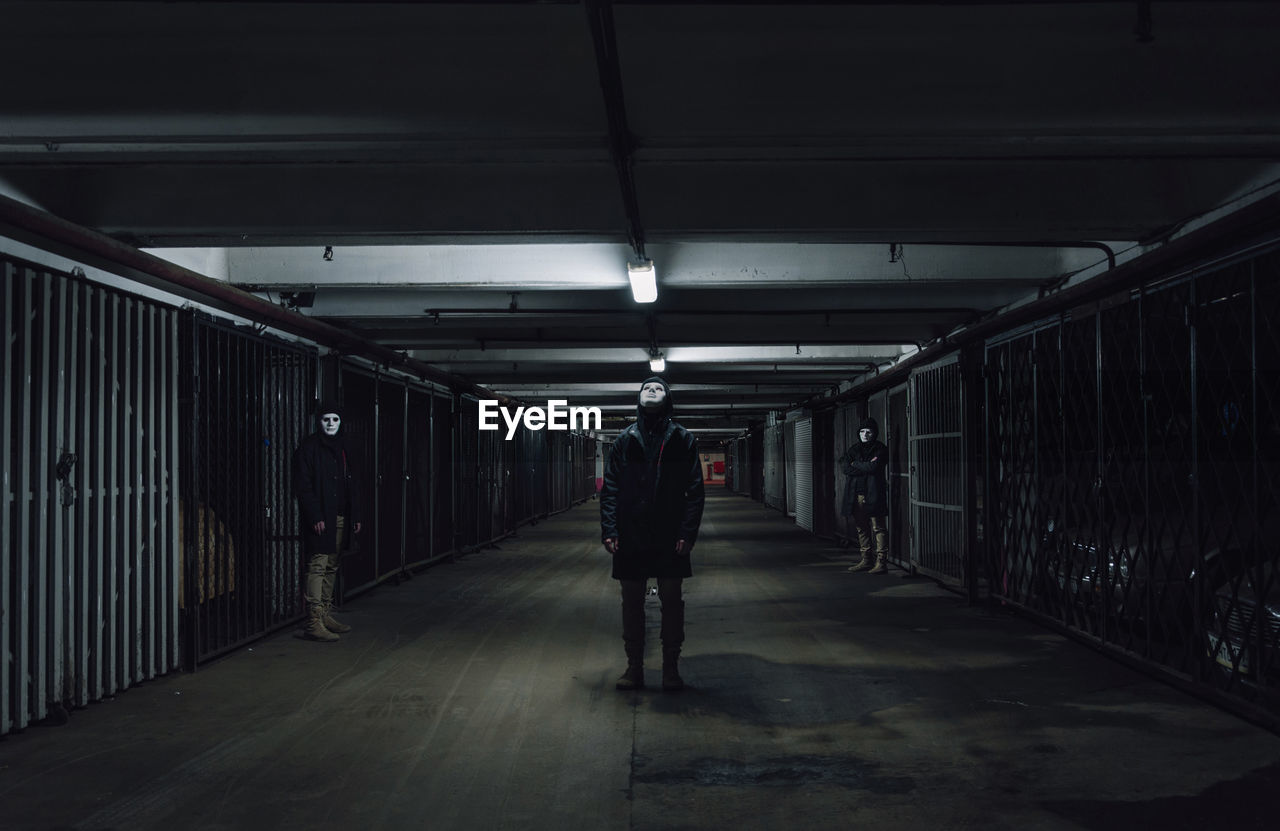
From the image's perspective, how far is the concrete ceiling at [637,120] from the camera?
15.6 feet

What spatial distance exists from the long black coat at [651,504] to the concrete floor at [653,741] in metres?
0.85

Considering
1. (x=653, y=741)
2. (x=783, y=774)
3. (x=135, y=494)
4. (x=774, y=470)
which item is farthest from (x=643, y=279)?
(x=774, y=470)

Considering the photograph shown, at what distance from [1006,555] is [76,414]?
843 centimetres

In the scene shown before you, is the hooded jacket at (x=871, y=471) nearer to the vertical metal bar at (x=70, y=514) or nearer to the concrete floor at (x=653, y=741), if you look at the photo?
the concrete floor at (x=653, y=741)

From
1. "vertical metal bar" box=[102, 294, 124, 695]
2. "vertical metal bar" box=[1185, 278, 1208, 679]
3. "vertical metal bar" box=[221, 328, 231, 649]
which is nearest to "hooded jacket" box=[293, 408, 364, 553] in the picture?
"vertical metal bar" box=[221, 328, 231, 649]

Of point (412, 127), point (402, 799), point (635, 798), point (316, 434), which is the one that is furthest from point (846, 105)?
point (316, 434)

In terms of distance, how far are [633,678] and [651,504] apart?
3.73ft

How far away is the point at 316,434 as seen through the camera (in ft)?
29.8

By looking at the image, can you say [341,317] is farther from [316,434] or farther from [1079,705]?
[1079,705]

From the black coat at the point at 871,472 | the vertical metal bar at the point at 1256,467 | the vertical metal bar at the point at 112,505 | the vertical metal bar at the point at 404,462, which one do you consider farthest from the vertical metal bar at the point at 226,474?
the black coat at the point at 871,472

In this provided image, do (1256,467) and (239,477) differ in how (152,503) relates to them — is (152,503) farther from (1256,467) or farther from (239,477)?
(1256,467)

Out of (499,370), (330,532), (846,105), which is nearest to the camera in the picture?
(846,105)

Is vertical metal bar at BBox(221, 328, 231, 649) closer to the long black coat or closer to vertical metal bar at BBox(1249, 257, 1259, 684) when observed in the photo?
the long black coat

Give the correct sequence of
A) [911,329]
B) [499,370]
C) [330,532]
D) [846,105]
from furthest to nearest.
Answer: [499,370] < [911,329] < [330,532] < [846,105]
